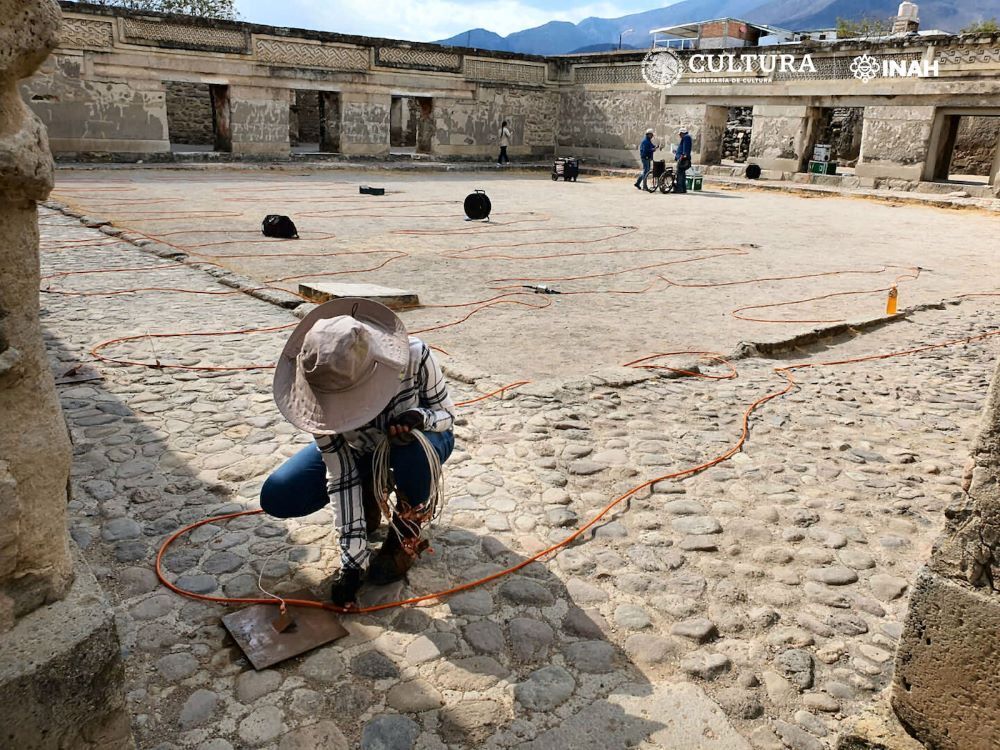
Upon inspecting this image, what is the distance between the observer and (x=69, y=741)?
1862mm

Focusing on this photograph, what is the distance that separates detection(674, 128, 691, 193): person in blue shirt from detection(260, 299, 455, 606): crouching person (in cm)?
1932

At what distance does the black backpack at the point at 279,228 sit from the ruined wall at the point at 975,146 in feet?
91.2

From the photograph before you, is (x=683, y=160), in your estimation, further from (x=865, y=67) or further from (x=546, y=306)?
(x=546, y=306)

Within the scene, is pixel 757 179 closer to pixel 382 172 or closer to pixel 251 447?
pixel 382 172

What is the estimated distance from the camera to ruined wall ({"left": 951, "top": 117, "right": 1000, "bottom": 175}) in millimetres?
28312

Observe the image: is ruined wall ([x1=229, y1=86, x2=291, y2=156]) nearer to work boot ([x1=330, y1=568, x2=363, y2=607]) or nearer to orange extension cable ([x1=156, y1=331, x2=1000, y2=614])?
orange extension cable ([x1=156, y1=331, x2=1000, y2=614])

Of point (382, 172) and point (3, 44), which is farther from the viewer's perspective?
point (382, 172)

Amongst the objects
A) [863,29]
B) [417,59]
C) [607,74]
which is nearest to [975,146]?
[607,74]

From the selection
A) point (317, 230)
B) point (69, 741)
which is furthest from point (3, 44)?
point (317, 230)

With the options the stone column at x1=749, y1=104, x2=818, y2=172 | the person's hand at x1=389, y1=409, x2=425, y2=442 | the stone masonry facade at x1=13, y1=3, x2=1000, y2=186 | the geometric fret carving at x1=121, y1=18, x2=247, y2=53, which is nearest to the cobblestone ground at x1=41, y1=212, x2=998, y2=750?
the person's hand at x1=389, y1=409, x2=425, y2=442

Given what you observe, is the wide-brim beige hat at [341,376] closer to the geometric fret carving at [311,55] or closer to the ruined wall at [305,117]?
the geometric fret carving at [311,55]

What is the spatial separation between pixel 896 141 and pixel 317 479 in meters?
23.4

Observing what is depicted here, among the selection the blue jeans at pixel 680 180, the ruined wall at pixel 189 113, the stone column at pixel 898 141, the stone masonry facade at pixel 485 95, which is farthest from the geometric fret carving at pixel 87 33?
the stone column at pixel 898 141

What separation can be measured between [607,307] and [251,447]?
476 cm
